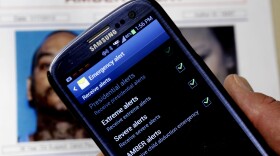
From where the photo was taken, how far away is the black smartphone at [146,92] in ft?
1.04

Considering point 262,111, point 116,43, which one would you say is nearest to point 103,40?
point 116,43

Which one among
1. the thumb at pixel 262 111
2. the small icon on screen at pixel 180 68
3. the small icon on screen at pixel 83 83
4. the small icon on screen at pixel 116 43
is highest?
the small icon on screen at pixel 116 43

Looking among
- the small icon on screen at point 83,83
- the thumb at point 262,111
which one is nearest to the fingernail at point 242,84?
the thumb at point 262,111

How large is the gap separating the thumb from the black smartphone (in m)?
0.01

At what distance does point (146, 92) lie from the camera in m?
0.32

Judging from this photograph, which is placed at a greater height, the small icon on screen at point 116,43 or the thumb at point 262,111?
the small icon on screen at point 116,43

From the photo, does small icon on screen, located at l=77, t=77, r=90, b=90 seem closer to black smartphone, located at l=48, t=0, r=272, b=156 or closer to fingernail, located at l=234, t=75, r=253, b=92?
black smartphone, located at l=48, t=0, r=272, b=156

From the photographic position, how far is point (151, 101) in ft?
1.05

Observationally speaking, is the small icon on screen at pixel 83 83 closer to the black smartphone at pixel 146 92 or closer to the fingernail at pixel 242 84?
the black smartphone at pixel 146 92

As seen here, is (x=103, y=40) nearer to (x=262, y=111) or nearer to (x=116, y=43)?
(x=116, y=43)

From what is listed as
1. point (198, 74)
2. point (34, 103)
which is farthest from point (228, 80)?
point (34, 103)

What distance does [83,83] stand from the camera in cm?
32

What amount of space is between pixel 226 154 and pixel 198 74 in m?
0.05

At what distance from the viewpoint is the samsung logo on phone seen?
1.05ft
